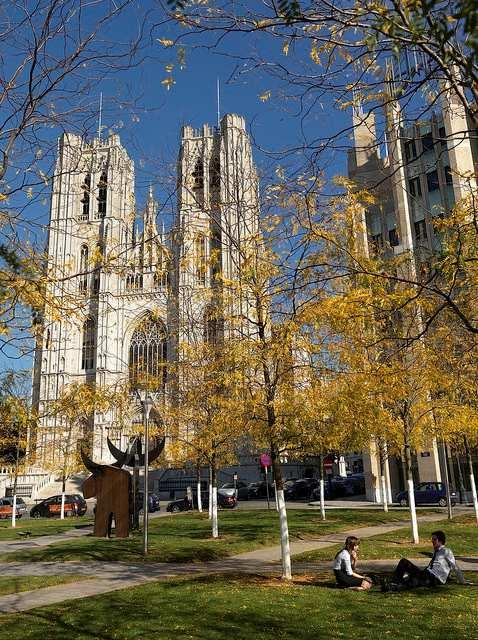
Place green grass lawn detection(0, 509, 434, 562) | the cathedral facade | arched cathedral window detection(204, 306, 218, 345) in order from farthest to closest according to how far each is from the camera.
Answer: arched cathedral window detection(204, 306, 218, 345) < green grass lawn detection(0, 509, 434, 562) < the cathedral facade

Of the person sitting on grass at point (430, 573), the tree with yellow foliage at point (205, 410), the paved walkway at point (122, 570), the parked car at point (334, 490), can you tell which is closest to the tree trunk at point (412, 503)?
the paved walkway at point (122, 570)

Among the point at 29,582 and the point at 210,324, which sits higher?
the point at 210,324

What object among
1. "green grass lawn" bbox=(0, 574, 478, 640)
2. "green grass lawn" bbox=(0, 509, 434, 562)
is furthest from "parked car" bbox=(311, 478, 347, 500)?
"green grass lawn" bbox=(0, 574, 478, 640)

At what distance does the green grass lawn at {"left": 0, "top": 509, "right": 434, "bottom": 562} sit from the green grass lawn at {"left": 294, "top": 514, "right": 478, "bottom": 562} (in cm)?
224

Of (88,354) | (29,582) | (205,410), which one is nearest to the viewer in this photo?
(29,582)

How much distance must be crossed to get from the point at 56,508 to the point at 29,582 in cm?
2777

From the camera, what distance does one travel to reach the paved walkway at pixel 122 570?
981cm

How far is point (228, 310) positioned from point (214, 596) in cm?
696

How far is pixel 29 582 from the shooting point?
36.6 ft

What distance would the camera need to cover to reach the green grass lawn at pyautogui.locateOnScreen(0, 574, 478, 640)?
684 cm

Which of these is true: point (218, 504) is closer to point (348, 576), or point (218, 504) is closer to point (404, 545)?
point (404, 545)

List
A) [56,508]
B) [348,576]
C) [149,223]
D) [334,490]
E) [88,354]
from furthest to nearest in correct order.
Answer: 1. [88,354]
2. [334,490]
3. [56,508]
4. [348,576]
5. [149,223]

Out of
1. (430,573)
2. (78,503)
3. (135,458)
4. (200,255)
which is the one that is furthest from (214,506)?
(78,503)

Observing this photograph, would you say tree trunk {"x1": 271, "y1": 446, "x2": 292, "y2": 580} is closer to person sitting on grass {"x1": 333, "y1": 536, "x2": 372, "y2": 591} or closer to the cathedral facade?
person sitting on grass {"x1": 333, "y1": 536, "x2": 372, "y2": 591}
